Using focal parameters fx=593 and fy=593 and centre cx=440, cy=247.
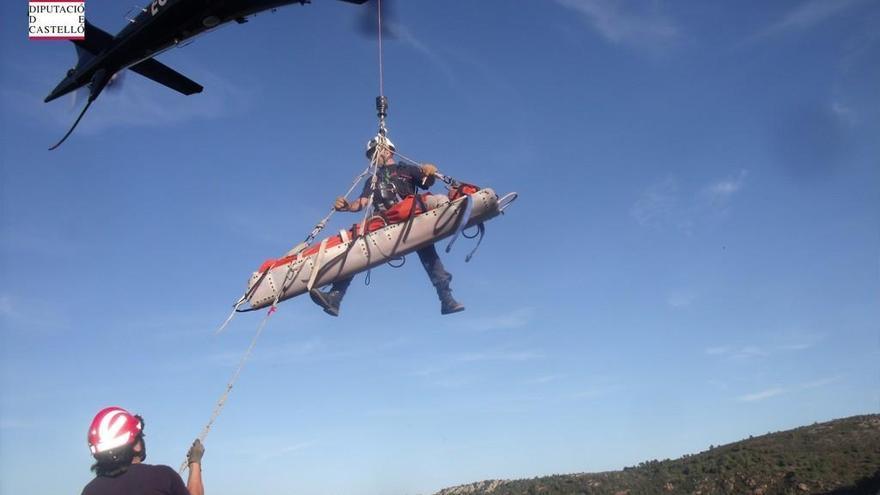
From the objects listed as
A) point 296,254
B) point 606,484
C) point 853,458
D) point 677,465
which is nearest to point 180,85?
point 296,254

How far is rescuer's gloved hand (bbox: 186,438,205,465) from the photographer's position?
16.7 ft

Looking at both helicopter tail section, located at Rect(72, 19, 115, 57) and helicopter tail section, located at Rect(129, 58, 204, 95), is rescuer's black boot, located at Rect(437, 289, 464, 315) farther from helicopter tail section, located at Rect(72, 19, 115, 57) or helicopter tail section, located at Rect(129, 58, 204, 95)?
helicopter tail section, located at Rect(72, 19, 115, 57)

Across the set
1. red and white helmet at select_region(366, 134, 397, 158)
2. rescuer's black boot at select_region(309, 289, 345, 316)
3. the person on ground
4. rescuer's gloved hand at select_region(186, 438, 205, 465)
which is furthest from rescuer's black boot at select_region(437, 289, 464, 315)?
the person on ground

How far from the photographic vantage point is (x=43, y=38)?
13.5 meters

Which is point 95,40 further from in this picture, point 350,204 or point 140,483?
point 140,483

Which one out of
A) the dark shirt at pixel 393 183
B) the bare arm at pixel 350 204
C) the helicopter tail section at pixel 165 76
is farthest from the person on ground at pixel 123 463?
the helicopter tail section at pixel 165 76

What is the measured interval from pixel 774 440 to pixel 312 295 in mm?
22420

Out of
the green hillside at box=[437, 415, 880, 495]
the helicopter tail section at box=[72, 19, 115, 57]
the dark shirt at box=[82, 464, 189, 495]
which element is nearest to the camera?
the dark shirt at box=[82, 464, 189, 495]

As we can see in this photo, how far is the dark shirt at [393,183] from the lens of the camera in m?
13.3

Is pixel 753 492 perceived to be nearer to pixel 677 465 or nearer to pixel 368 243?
pixel 677 465

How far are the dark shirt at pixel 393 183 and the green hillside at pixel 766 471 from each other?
16475 millimetres

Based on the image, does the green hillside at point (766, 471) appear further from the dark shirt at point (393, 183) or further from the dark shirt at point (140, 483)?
the dark shirt at point (140, 483)

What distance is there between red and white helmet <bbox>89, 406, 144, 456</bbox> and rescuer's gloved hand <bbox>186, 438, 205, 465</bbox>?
29.8 inches

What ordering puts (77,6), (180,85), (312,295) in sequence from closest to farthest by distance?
(312,295), (77,6), (180,85)
